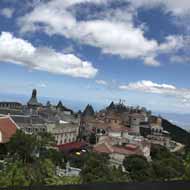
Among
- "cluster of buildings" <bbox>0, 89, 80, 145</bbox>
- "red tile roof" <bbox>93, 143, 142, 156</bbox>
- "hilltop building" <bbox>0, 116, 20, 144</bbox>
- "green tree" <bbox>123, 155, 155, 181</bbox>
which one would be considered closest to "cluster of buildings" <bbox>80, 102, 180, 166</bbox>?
"cluster of buildings" <bbox>0, 89, 80, 145</bbox>

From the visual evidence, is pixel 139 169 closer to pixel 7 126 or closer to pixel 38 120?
pixel 7 126

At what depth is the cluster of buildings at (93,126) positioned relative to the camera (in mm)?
20125

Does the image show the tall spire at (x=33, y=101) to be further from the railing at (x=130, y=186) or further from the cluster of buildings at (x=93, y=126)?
the railing at (x=130, y=186)

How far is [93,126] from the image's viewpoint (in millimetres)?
29438

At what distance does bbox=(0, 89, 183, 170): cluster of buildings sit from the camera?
66.0ft

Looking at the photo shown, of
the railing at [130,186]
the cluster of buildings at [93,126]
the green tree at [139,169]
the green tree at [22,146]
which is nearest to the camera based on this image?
the railing at [130,186]

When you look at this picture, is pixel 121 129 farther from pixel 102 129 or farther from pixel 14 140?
pixel 14 140

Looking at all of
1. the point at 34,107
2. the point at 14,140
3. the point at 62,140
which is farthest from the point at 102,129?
the point at 14,140

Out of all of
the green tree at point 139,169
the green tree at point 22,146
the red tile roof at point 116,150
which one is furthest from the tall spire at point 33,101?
the green tree at point 139,169

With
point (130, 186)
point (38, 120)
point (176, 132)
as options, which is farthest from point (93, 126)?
point (130, 186)

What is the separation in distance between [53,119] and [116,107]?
1197 cm

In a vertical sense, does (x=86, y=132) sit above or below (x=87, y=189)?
below

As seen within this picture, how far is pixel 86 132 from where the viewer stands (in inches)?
1171

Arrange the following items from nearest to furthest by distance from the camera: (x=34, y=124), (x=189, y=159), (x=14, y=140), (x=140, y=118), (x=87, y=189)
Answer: (x=87, y=189), (x=189, y=159), (x=14, y=140), (x=34, y=124), (x=140, y=118)
